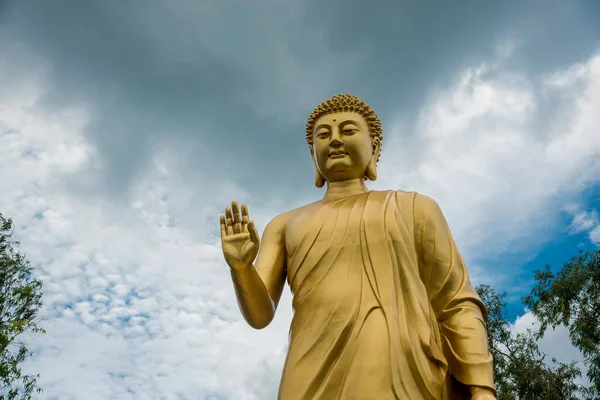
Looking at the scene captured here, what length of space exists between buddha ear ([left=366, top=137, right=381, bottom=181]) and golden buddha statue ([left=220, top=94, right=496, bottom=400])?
0.62ft

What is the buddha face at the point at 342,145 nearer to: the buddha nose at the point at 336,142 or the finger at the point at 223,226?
the buddha nose at the point at 336,142

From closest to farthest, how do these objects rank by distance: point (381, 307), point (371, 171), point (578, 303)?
point (381, 307) → point (371, 171) → point (578, 303)

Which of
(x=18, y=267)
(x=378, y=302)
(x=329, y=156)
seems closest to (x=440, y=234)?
(x=378, y=302)

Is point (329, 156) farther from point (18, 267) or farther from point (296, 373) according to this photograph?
point (18, 267)

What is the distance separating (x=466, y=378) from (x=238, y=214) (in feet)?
6.45

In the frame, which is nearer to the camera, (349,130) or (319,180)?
(349,130)

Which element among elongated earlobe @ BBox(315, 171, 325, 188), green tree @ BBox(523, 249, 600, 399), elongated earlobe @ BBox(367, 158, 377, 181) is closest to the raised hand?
elongated earlobe @ BBox(315, 171, 325, 188)

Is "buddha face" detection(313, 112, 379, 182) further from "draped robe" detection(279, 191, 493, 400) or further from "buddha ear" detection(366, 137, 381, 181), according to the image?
"draped robe" detection(279, 191, 493, 400)

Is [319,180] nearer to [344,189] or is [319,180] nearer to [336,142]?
[344,189]

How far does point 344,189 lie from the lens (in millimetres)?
5547

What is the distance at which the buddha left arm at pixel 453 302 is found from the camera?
411cm

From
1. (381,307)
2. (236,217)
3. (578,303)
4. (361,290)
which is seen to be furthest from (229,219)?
(578,303)

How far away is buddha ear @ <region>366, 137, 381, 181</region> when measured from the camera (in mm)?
5703

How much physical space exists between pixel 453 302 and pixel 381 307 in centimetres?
62
